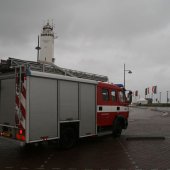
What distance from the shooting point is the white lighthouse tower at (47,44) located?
5526 cm

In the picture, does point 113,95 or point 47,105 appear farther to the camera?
point 113,95

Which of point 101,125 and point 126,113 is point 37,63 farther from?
point 126,113

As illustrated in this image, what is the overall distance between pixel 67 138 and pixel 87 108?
1.58 m

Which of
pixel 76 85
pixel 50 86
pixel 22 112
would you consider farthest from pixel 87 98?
pixel 22 112

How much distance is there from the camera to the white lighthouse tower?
2176 inches

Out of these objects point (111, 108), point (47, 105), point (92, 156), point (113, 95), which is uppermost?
point (113, 95)

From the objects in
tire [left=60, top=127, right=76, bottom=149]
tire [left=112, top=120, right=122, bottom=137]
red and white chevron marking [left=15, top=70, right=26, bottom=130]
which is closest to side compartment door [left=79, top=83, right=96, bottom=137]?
tire [left=60, top=127, right=76, bottom=149]

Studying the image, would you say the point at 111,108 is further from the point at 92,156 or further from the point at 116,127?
the point at 92,156

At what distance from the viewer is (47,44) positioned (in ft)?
187

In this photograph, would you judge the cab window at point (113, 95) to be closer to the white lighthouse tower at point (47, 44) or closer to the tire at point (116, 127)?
the tire at point (116, 127)

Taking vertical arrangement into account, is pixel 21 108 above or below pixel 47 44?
below

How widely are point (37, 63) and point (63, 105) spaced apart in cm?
172

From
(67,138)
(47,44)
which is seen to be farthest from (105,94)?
(47,44)

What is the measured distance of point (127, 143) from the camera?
500 inches
